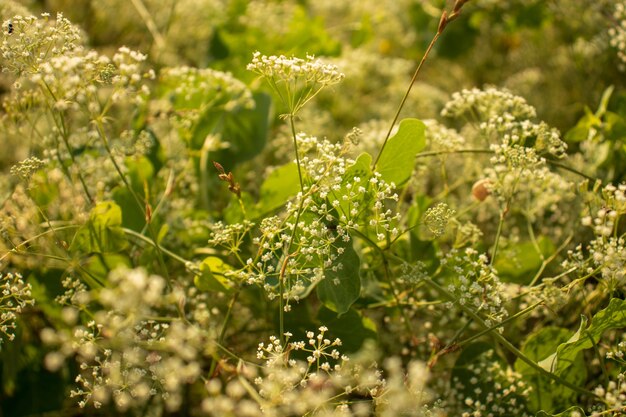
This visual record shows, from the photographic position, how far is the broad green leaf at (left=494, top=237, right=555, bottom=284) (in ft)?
3.06

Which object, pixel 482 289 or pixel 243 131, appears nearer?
pixel 482 289

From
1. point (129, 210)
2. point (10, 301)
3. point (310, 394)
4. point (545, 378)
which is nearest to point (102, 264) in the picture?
point (129, 210)

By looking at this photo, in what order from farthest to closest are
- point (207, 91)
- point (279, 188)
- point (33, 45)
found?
point (207, 91) → point (279, 188) → point (33, 45)

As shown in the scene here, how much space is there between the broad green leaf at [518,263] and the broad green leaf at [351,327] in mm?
239

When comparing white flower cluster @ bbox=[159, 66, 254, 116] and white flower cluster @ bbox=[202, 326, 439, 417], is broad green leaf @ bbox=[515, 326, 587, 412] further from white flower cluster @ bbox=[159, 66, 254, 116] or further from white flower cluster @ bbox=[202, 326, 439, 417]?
white flower cluster @ bbox=[159, 66, 254, 116]

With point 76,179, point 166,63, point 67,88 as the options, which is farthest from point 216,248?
point 166,63

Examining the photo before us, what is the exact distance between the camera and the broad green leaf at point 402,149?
0.83 metres

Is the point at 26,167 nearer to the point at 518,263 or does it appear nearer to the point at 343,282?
the point at 343,282

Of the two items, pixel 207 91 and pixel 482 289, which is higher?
pixel 207 91

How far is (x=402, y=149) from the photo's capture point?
32.7 inches

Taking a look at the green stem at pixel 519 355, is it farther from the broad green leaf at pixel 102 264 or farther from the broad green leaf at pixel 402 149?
the broad green leaf at pixel 102 264

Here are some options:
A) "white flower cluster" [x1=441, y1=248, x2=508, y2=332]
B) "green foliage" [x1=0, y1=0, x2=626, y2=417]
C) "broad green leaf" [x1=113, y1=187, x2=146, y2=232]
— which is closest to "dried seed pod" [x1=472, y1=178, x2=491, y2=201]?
"green foliage" [x1=0, y1=0, x2=626, y2=417]

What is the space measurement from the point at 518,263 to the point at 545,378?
0.18 meters

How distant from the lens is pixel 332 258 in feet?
2.31
